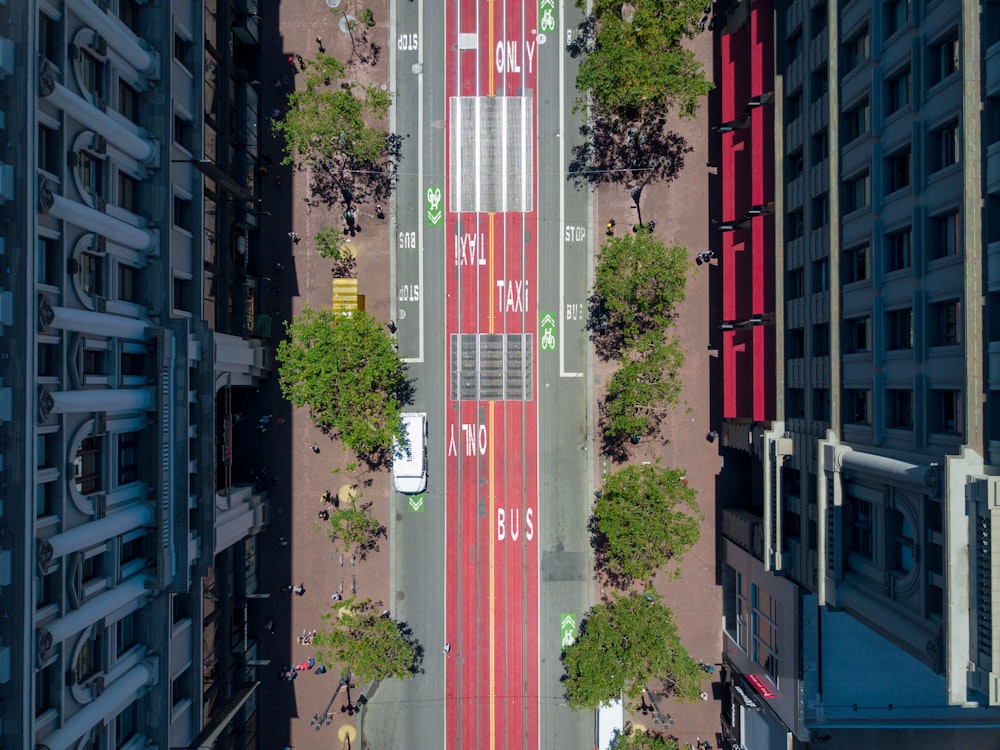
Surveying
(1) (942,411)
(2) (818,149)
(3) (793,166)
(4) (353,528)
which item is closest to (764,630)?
(1) (942,411)

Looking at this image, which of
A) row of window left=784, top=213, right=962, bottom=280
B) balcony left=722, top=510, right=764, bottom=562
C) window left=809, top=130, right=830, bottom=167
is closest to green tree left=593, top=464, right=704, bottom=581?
balcony left=722, top=510, right=764, bottom=562

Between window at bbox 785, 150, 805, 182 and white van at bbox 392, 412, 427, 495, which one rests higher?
window at bbox 785, 150, 805, 182

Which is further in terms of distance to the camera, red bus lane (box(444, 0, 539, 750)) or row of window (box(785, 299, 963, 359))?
red bus lane (box(444, 0, 539, 750))

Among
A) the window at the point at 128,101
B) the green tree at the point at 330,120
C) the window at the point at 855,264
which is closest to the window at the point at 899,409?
the window at the point at 855,264

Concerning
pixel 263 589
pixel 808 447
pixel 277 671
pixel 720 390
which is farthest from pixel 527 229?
pixel 277 671

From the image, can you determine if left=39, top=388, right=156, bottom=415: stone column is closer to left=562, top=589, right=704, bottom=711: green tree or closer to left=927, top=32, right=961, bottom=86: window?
left=562, top=589, right=704, bottom=711: green tree

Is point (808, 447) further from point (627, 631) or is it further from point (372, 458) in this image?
point (372, 458)

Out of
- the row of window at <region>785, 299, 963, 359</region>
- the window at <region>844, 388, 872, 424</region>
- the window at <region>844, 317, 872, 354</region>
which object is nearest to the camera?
the row of window at <region>785, 299, 963, 359</region>
